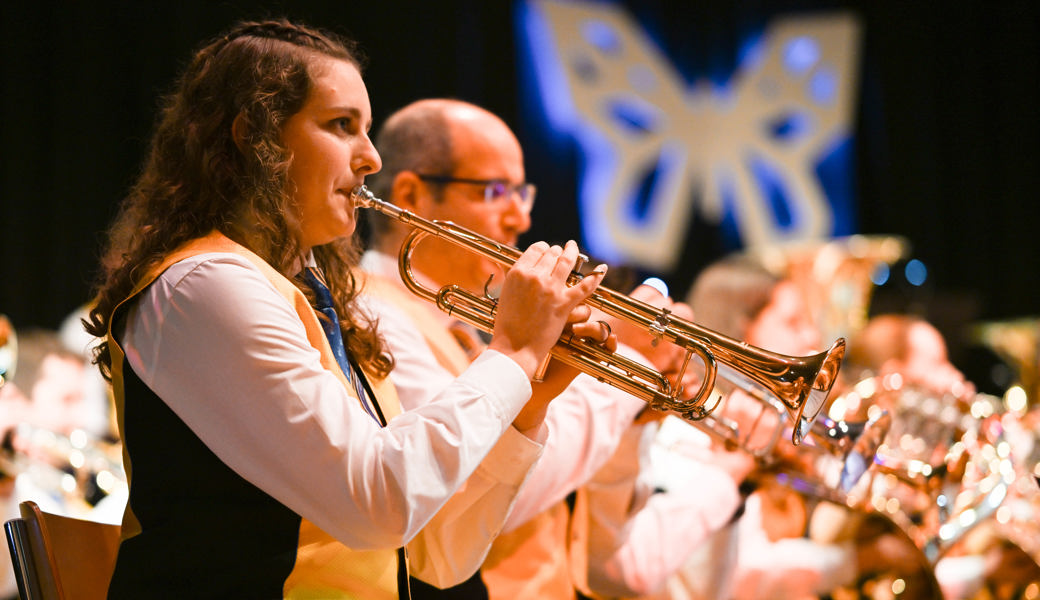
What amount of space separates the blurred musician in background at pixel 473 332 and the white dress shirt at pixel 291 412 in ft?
2.63

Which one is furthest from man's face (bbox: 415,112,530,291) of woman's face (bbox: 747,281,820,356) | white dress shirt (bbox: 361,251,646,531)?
woman's face (bbox: 747,281,820,356)

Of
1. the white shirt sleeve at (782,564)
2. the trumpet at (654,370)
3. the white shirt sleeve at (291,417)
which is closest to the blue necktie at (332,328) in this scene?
the trumpet at (654,370)

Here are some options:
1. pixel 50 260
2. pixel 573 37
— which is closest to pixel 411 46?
pixel 573 37

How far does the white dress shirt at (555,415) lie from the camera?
2494mm

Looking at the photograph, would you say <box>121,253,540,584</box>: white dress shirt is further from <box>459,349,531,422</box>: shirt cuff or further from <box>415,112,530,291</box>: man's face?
<box>415,112,530,291</box>: man's face

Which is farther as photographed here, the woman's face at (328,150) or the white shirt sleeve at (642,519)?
the white shirt sleeve at (642,519)

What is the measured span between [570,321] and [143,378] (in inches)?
30.6

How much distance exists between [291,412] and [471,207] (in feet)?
4.84

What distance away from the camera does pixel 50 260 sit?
5586 millimetres

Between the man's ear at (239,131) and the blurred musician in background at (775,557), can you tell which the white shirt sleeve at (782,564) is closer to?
the blurred musician in background at (775,557)

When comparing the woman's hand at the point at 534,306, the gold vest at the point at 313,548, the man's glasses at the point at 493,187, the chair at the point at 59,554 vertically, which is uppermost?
the man's glasses at the point at 493,187

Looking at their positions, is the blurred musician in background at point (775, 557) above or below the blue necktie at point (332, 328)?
below

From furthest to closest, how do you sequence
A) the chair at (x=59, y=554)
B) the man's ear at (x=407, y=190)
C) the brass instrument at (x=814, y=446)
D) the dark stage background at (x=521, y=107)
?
the dark stage background at (x=521, y=107) < the man's ear at (x=407, y=190) < the brass instrument at (x=814, y=446) < the chair at (x=59, y=554)

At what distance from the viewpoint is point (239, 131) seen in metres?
1.85
